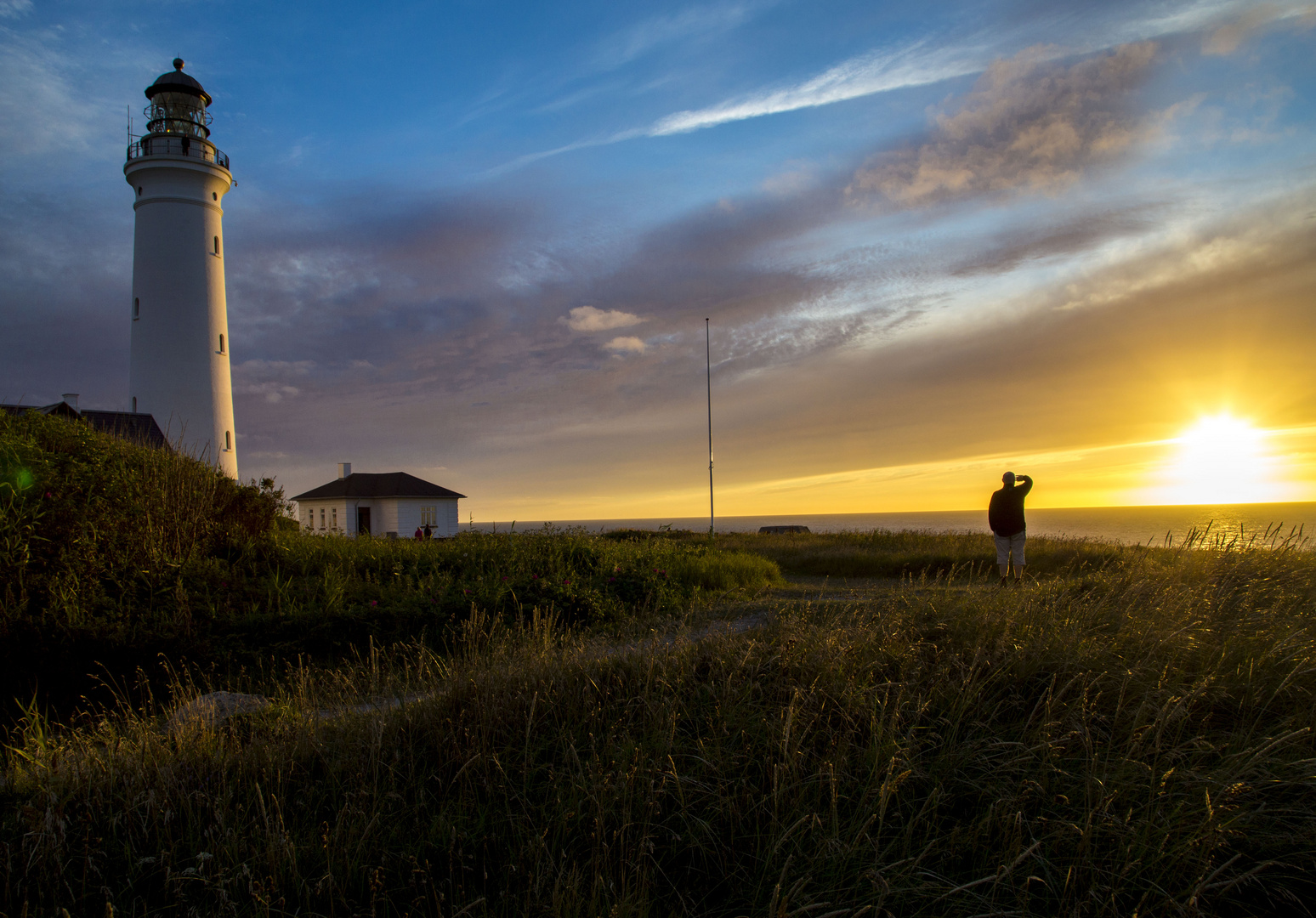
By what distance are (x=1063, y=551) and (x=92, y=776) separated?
19210mm

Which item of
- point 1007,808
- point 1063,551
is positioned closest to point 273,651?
point 1007,808

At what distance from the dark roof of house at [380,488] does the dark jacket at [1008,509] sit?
105ft

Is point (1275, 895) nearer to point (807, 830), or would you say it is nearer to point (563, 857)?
point (807, 830)

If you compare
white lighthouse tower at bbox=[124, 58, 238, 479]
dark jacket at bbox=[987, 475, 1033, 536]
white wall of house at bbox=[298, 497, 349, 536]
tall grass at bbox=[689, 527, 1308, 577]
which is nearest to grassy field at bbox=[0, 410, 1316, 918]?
dark jacket at bbox=[987, 475, 1033, 536]

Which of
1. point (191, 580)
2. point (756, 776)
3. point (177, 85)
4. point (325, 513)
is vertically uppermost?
point (177, 85)

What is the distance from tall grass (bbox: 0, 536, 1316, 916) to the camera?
10.1 ft

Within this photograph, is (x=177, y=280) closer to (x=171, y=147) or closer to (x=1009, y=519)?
(x=171, y=147)

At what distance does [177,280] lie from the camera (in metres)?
24.7

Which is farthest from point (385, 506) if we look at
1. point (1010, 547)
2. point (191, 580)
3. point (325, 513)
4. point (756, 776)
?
point (756, 776)

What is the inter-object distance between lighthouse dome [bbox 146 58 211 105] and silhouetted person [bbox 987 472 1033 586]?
31613mm

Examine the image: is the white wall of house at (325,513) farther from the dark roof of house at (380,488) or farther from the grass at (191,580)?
the grass at (191,580)

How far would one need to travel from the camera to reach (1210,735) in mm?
4109

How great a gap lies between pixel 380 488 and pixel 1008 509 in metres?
33.9

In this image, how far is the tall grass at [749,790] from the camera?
10.1 ft
